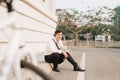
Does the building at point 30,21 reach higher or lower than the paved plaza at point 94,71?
higher

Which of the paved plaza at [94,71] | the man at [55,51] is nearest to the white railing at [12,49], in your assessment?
the paved plaza at [94,71]

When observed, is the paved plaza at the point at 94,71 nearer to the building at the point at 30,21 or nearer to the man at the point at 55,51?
the man at the point at 55,51

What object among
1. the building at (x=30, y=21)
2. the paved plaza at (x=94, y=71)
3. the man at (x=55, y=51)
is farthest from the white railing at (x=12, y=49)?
the man at (x=55, y=51)

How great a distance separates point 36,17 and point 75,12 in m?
53.9

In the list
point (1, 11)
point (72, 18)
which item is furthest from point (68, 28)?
point (1, 11)

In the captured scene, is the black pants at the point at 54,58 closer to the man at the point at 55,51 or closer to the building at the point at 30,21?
the man at the point at 55,51

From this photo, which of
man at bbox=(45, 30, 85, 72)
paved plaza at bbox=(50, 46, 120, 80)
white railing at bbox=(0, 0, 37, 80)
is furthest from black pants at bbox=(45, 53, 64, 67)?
white railing at bbox=(0, 0, 37, 80)

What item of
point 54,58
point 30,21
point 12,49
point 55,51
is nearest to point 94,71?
point 54,58

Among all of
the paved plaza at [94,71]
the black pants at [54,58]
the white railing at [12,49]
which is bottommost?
the paved plaza at [94,71]

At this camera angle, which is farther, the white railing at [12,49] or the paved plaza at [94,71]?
the paved plaza at [94,71]

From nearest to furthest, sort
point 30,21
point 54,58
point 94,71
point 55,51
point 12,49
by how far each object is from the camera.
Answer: point 12,49, point 30,21, point 55,51, point 54,58, point 94,71

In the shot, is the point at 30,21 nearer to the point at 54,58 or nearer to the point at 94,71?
the point at 54,58

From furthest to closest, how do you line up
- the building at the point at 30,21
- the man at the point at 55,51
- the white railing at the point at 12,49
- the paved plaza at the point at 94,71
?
the man at the point at 55,51 < the paved plaza at the point at 94,71 < the building at the point at 30,21 < the white railing at the point at 12,49

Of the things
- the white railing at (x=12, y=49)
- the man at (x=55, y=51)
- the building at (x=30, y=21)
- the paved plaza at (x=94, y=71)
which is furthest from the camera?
the man at (x=55, y=51)
